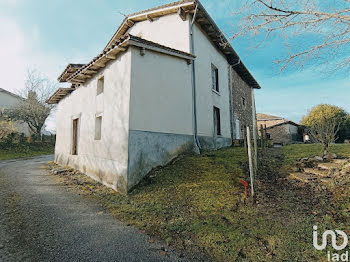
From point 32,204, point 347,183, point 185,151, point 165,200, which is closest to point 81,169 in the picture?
point 32,204

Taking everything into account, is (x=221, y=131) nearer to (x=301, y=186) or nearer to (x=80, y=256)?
(x=301, y=186)

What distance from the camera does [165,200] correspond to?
4.47m

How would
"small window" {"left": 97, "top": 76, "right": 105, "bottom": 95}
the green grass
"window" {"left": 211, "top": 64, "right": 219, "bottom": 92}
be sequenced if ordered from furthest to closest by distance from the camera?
"window" {"left": 211, "top": 64, "right": 219, "bottom": 92}
"small window" {"left": 97, "top": 76, "right": 105, "bottom": 95}
the green grass

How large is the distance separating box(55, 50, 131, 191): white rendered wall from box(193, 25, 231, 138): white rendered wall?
3499 mm

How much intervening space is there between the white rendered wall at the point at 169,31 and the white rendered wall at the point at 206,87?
21.4 inches

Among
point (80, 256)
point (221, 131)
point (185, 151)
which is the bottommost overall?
point (80, 256)

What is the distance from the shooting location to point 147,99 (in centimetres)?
588

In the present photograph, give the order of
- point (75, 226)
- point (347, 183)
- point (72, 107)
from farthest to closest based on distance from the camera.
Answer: point (72, 107) < point (347, 183) < point (75, 226)

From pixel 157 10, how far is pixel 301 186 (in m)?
8.78

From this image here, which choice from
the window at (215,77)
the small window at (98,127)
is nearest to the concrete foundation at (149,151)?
the small window at (98,127)

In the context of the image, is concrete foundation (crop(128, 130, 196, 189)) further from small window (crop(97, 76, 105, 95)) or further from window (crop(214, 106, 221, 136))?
window (crop(214, 106, 221, 136))

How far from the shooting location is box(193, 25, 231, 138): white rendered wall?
825 centimetres

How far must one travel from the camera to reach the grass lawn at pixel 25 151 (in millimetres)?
14947

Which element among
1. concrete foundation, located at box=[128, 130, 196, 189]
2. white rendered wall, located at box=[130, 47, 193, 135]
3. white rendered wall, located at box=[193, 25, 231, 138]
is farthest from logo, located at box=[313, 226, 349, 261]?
white rendered wall, located at box=[193, 25, 231, 138]
